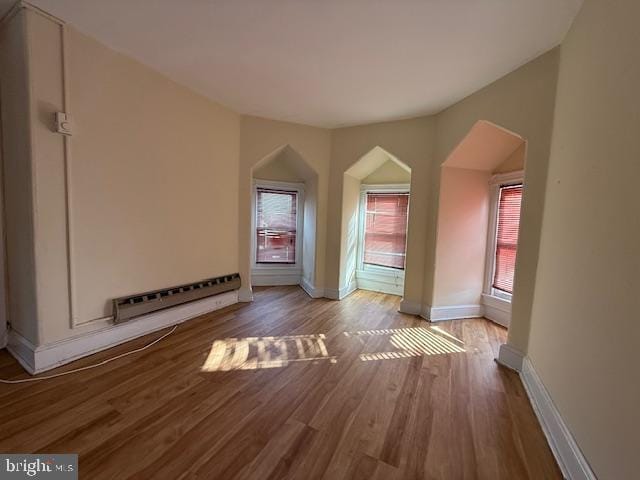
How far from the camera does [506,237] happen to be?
3490 mm

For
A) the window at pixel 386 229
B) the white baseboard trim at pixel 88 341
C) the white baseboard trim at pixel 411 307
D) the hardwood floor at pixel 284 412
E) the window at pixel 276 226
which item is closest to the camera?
the hardwood floor at pixel 284 412

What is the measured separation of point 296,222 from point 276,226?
1.26 ft

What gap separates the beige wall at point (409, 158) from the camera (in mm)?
3539

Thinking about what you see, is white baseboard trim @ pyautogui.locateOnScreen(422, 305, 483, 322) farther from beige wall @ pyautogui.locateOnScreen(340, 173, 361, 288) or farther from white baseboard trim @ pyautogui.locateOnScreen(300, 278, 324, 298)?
white baseboard trim @ pyautogui.locateOnScreen(300, 278, 324, 298)

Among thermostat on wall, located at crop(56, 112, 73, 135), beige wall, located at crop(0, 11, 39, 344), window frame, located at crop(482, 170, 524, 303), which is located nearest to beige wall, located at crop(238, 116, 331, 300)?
thermostat on wall, located at crop(56, 112, 73, 135)

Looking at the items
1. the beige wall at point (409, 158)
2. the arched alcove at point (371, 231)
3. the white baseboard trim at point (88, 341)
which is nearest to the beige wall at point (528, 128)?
the beige wall at point (409, 158)

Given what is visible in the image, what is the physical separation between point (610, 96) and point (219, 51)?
8.54ft

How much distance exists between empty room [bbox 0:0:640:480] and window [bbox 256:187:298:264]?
110 cm

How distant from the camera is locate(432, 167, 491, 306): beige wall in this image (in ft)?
11.1

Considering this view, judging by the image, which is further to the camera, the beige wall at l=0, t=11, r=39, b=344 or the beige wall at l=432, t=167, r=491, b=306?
the beige wall at l=432, t=167, r=491, b=306

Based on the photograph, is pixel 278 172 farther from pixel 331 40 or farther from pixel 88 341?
pixel 88 341

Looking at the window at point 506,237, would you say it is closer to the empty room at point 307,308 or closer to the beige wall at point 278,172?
the empty room at point 307,308

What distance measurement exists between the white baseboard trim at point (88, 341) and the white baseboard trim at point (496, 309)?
150 inches

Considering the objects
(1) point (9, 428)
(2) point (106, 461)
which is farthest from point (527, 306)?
(1) point (9, 428)
